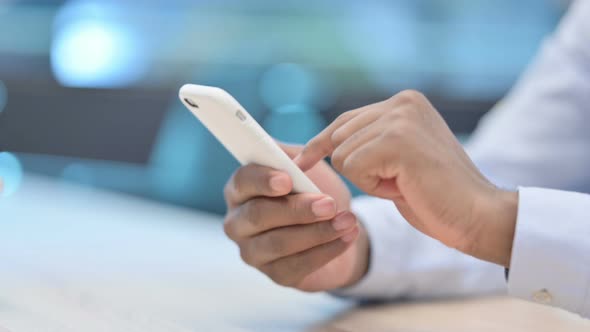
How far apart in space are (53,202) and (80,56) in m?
0.92

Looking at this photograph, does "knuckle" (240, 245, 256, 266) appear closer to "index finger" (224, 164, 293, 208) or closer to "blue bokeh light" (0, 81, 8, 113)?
"index finger" (224, 164, 293, 208)

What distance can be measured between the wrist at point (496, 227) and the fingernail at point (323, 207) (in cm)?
11

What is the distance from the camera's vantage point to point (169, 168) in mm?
Answer: 2062

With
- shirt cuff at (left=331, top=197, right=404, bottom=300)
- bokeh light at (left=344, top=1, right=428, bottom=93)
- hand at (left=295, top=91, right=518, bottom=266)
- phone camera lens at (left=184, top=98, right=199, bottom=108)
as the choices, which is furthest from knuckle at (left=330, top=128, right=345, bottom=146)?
bokeh light at (left=344, top=1, right=428, bottom=93)

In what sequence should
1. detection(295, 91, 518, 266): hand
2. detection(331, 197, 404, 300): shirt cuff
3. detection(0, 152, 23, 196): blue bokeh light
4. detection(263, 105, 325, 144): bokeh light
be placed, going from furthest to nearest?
detection(263, 105, 325, 144): bokeh light → detection(0, 152, 23, 196): blue bokeh light → detection(331, 197, 404, 300): shirt cuff → detection(295, 91, 518, 266): hand

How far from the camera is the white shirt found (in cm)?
56

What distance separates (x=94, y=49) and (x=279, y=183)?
1.83 m

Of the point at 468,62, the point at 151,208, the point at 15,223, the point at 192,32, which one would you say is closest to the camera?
the point at 15,223

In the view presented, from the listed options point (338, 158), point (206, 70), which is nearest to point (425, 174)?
point (338, 158)

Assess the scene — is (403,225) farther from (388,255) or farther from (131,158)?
(131,158)

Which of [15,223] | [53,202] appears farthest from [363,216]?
[53,202]

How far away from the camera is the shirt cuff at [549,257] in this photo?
21.8 inches

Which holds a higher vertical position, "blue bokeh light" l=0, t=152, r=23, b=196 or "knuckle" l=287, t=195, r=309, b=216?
"blue bokeh light" l=0, t=152, r=23, b=196

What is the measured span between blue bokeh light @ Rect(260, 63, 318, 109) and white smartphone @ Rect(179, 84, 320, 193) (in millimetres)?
1330
